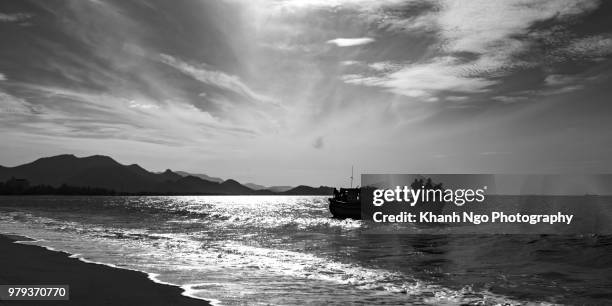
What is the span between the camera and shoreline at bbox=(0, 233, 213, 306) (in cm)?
1050

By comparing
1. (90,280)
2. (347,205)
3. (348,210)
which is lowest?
(348,210)

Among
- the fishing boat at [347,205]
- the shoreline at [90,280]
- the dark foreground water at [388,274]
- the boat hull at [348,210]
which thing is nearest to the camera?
the shoreline at [90,280]

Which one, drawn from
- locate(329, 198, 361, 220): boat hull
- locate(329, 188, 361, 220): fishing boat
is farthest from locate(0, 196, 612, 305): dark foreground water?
locate(329, 188, 361, 220): fishing boat

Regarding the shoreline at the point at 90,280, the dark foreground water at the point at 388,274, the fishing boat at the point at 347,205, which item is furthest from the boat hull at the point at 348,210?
the shoreline at the point at 90,280

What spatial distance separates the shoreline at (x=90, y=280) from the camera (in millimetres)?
10500

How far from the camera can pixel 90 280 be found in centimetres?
1296

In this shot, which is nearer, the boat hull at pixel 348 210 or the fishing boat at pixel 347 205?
the boat hull at pixel 348 210

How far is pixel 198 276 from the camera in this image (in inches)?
592

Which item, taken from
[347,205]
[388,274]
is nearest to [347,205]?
[347,205]

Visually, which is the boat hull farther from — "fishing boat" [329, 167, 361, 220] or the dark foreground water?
the dark foreground water

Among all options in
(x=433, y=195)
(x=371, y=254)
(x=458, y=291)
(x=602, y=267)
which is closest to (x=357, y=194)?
(x=433, y=195)

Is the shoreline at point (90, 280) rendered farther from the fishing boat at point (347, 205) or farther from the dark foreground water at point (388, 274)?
the fishing boat at point (347, 205)

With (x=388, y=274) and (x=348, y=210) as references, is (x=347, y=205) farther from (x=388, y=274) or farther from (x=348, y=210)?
(x=388, y=274)

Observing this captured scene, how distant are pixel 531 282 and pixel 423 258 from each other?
7.91 meters
